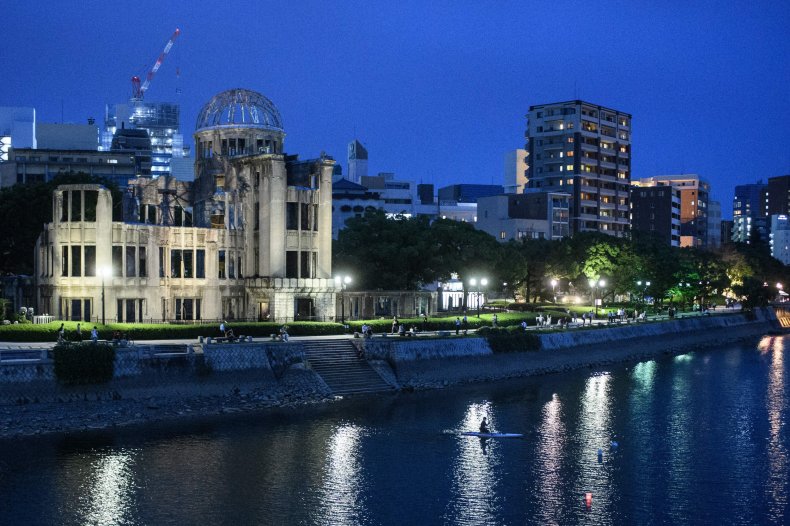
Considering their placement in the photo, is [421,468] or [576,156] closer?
[421,468]

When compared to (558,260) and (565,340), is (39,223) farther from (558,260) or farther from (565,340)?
(558,260)

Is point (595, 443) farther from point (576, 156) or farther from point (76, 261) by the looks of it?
point (576, 156)

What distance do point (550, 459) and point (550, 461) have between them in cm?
44

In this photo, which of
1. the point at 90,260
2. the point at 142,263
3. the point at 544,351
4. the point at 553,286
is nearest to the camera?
the point at 90,260

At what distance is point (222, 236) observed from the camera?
80500 millimetres

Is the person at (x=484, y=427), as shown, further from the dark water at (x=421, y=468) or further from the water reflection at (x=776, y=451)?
the water reflection at (x=776, y=451)

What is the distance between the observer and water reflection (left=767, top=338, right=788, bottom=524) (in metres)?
39.3

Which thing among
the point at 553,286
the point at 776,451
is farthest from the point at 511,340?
the point at 553,286

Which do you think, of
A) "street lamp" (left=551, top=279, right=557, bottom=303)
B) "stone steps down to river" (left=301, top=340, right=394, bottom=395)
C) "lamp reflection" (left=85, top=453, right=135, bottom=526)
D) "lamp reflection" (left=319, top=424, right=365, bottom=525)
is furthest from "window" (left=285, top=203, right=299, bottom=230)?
"street lamp" (left=551, top=279, right=557, bottom=303)

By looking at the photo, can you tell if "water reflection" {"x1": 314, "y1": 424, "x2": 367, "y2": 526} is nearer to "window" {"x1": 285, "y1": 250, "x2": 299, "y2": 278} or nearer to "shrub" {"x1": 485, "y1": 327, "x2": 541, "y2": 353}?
"shrub" {"x1": 485, "y1": 327, "x2": 541, "y2": 353}

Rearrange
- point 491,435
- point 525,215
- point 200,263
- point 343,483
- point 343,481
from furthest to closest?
point 525,215
point 200,263
point 491,435
point 343,481
point 343,483

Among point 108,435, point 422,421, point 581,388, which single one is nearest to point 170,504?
point 108,435

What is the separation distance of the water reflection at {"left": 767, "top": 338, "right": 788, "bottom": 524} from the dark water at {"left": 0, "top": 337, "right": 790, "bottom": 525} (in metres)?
0.15

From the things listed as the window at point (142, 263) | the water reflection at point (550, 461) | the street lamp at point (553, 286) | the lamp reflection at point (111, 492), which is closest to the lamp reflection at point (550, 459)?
the water reflection at point (550, 461)
